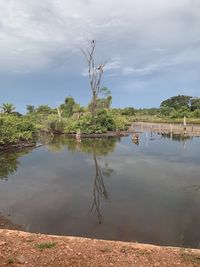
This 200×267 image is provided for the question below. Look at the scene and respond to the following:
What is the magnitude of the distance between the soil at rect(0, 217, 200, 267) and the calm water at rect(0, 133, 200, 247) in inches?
52.2

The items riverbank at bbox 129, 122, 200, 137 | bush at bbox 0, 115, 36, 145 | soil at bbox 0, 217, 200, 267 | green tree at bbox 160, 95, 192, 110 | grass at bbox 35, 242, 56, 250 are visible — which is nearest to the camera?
soil at bbox 0, 217, 200, 267

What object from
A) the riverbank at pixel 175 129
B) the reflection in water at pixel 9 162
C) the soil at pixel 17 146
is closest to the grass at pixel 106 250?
the reflection in water at pixel 9 162

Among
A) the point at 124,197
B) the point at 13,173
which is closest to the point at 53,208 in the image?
the point at 124,197

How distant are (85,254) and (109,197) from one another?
15.9 ft

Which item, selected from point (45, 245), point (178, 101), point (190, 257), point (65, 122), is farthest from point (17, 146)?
point (178, 101)

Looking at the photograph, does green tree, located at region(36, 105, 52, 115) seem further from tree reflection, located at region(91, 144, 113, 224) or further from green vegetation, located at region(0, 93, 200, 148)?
tree reflection, located at region(91, 144, 113, 224)

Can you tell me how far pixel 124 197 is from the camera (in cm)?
966

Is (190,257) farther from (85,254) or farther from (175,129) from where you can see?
(175,129)

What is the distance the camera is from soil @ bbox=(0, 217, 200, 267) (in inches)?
184

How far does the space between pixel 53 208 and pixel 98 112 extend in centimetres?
2748

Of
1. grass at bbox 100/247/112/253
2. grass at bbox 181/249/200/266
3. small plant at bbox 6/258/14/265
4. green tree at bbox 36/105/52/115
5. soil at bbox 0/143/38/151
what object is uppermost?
green tree at bbox 36/105/52/115

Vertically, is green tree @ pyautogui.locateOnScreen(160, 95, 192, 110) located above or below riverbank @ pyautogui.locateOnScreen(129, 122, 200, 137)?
above

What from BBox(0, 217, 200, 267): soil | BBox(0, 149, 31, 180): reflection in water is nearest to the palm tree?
BBox(0, 149, 31, 180): reflection in water

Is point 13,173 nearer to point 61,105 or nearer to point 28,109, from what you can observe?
point 61,105
